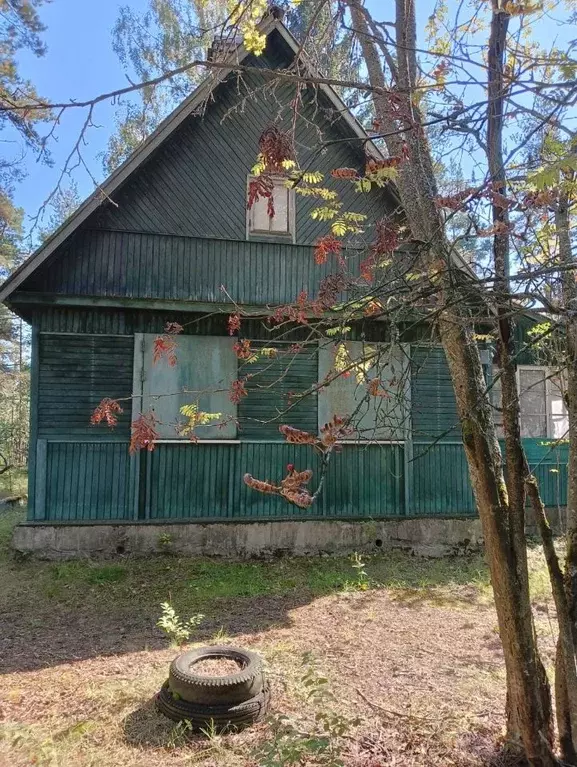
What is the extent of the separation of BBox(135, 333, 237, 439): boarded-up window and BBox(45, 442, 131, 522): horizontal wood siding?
83 centimetres

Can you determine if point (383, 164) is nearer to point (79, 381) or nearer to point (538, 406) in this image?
point (79, 381)

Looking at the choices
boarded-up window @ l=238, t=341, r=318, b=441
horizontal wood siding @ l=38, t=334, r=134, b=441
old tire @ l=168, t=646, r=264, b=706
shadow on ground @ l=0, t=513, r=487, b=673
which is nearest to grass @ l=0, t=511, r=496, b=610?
shadow on ground @ l=0, t=513, r=487, b=673

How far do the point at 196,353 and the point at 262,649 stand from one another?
4.71m

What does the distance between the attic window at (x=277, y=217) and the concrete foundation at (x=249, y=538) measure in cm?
473

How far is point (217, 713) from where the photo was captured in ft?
13.0

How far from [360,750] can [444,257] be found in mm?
3148

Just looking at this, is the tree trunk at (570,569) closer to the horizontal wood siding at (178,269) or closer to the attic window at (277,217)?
the horizontal wood siding at (178,269)

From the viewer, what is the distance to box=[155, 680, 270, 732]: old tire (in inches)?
156

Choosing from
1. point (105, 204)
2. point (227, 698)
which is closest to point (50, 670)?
point (227, 698)

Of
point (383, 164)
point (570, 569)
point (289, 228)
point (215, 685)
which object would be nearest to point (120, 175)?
point (289, 228)

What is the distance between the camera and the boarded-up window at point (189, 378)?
861cm

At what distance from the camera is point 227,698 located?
13.2ft

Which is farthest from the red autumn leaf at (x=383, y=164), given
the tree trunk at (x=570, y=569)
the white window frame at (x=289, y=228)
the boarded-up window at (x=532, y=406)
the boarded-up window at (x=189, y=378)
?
the boarded-up window at (x=532, y=406)

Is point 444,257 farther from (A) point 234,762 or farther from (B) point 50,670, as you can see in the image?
(B) point 50,670
